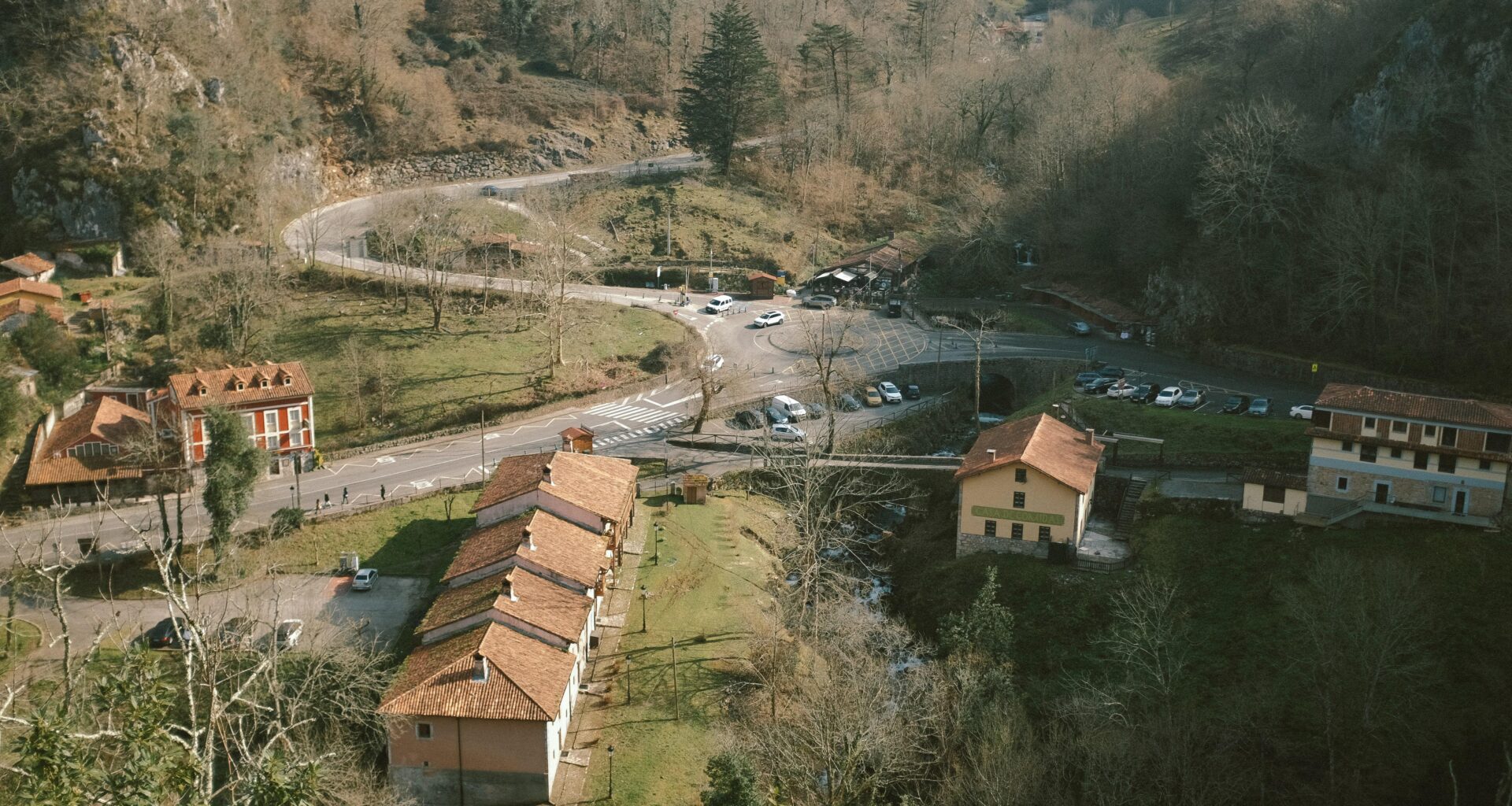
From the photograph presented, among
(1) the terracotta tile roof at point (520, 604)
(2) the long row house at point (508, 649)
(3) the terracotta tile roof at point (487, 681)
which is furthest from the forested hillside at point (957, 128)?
(3) the terracotta tile roof at point (487, 681)

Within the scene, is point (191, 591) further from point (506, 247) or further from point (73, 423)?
point (506, 247)

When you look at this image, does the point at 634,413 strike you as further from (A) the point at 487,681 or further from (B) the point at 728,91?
(B) the point at 728,91

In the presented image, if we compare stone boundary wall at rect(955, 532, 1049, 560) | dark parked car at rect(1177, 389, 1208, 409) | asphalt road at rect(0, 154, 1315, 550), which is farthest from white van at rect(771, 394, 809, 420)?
dark parked car at rect(1177, 389, 1208, 409)

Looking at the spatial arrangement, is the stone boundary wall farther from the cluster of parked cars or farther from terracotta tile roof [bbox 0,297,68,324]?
terracotta tile roof [bbox 0,297,68,324]

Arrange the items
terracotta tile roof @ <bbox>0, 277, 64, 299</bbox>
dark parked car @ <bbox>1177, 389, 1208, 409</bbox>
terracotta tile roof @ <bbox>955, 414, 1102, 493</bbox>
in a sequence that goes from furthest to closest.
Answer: terracotta tile roof @ <bbox>0, 277, 64, 299</bbox>
dark parked car @ <bbox>1177, 389, 1208, 409</bbox>
terracotta tile roof @ <bbox>955, 414, 1102, 493</bbox>

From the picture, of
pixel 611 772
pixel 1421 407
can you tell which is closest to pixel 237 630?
pixel 611 772

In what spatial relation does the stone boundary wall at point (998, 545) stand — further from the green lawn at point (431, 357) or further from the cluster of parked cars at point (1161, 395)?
the green lawn at point (431, 357)
